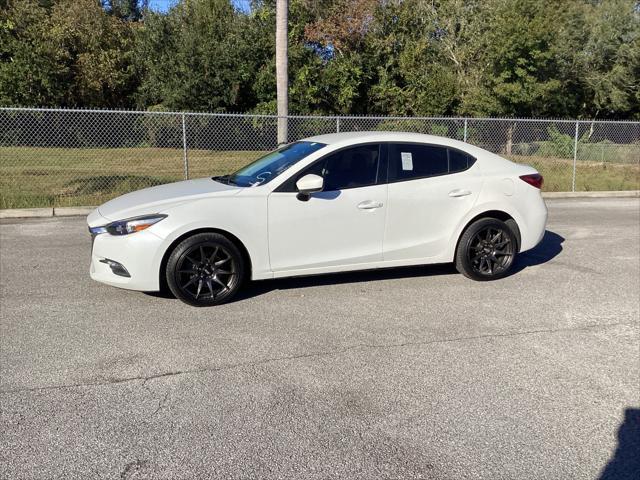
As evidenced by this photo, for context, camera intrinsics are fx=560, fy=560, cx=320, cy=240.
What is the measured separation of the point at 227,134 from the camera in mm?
17047

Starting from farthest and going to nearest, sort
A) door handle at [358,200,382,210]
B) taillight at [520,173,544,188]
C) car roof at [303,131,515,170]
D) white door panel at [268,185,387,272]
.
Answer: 1. taillight at [520,173,544,188]
2. car roof at [303,131,515,170]
3. door handle at [358,200,382,210]
4. white door panel at [268,185,387,272]

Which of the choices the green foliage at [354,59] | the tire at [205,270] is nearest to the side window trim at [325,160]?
the tire at [205,270]

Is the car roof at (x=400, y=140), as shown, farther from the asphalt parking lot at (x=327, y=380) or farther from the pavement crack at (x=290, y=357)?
the pavement crack at (x=290, y=357)

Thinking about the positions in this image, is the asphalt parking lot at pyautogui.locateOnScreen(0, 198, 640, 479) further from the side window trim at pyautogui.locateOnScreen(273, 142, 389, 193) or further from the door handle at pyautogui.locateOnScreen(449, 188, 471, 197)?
the side window trim at pyautogui.locateOnScreen(273, 142, 389, 193)

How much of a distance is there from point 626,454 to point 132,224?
13.4 feet

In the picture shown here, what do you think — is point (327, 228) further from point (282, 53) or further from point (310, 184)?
point (282, 53)

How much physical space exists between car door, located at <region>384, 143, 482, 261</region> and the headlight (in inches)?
89.5

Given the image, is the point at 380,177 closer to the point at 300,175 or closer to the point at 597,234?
the point at 300,175

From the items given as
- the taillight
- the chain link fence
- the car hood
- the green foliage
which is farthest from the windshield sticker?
the green foliage

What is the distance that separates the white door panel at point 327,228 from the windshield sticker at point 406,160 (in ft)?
1.16

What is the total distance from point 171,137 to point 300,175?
1463 cm

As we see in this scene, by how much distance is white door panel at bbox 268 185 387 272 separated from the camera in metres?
5.30

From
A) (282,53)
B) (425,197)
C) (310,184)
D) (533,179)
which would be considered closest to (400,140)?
(425,197)

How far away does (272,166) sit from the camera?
5.84 metres
